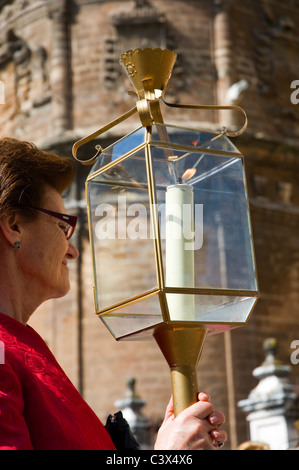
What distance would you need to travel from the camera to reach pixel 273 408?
385 inches

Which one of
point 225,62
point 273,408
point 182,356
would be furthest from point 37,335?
point 225,62

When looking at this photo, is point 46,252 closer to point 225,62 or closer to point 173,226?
point 173,226

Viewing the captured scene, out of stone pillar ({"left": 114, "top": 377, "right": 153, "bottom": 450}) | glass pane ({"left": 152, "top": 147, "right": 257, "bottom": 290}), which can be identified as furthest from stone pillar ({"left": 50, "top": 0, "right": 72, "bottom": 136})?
glass pane ({"left": 152, "top": 147, "right": 257, "bottom": 290})

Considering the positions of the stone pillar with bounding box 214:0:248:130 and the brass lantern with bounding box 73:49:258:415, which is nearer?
the brass lantern with bounding box 73:49:258:415

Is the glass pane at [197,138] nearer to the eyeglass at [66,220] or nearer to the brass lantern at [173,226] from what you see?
the brass lantern at [173,226]

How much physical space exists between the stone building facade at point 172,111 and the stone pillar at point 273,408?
353 centimetres

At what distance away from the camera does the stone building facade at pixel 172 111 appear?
45.3ft

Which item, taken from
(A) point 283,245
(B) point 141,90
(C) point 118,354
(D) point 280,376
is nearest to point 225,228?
(B) point 141,90

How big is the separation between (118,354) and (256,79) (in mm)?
6071

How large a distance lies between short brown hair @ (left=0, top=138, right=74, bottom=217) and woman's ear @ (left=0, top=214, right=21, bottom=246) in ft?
0.05

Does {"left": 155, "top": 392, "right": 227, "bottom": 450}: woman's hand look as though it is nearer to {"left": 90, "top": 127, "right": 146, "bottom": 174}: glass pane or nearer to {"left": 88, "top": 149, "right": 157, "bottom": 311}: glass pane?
{"left": 88, "top": 149, "right": 157, "bottom": 311}: glass pane

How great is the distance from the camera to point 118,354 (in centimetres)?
1386

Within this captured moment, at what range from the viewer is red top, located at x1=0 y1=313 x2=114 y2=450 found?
1.62 metres

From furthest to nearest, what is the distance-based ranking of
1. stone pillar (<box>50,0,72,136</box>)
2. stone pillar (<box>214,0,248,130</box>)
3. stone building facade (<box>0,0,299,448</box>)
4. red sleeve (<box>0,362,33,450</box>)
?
1. stone pillar (<box>50,0,72,136</box>)
2. stone pillar (<box>214,0,248,130</box>)
3. stone building facade (<box>0,0,299,448</box>)
4. red sleeve (<box>0,362,33,450</box>)
